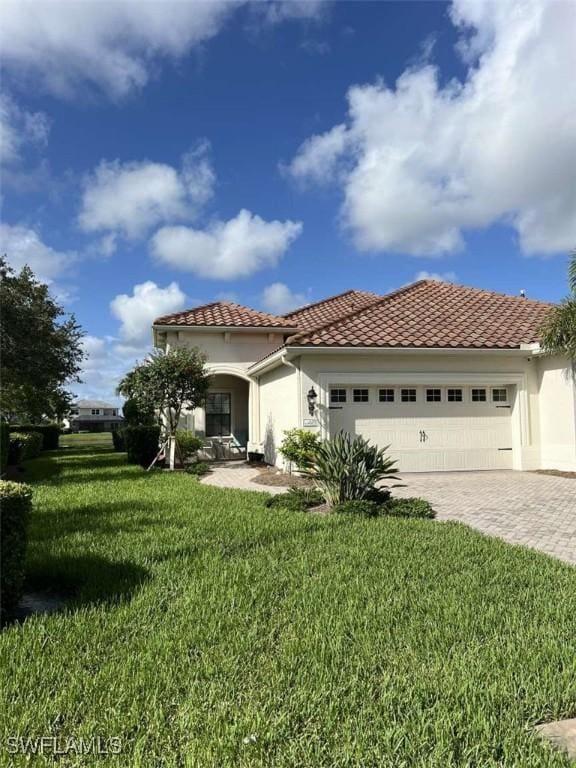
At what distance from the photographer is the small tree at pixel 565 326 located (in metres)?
13.2

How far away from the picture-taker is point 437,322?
1603 centimetres

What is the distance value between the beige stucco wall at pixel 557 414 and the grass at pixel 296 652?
9176 mm

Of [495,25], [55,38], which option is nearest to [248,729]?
[55,38]

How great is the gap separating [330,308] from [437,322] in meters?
8.14

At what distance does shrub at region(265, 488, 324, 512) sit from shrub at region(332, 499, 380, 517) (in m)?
0.74

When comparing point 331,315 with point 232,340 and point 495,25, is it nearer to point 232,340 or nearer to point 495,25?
point 232,340

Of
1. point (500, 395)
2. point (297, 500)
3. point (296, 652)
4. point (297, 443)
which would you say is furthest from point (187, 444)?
point (296, 652)

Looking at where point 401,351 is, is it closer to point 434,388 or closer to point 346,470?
point 434,388

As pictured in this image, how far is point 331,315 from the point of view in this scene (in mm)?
21984

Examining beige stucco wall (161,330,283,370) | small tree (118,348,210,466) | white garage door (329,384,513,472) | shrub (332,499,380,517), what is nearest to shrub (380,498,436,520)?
shrub (332,499,380,517)

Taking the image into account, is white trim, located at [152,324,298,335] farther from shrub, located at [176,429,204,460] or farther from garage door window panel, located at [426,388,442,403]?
garage door window panel, located at [426,388,442,403]

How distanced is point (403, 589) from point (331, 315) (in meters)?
17.9

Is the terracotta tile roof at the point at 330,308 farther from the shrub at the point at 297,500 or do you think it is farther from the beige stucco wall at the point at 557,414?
the shrub at the point at 297,500

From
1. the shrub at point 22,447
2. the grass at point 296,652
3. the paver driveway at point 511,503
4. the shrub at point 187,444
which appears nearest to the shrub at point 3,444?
the shrub at point 22,447
